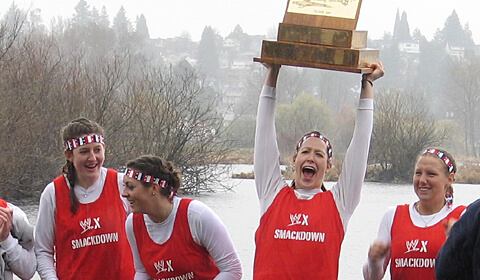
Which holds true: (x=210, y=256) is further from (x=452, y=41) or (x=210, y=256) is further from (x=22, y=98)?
(x=452, y=41)

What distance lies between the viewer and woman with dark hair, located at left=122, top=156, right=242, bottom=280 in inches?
159

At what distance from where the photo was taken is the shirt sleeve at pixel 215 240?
4.03 metres

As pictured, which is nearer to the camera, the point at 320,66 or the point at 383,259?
the point at 320,66

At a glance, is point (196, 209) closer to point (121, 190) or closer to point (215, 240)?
point (215, 240)

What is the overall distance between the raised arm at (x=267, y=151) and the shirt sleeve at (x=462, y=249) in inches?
55.6

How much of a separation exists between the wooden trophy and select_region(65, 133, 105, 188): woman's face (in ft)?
3.43

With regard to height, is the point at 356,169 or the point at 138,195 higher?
the point at 356,169

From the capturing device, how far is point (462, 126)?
44688 millimetres

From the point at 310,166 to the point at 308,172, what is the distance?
43 millimetres

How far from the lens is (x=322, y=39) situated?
3.92 m

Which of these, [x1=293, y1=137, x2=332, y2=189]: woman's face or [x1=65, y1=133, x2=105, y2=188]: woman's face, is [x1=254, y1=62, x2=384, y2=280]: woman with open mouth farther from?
[x1=65, y1=133, x2=105, y2=188]: woman's face

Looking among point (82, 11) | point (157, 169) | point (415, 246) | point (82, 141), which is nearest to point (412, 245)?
point (415, 246)

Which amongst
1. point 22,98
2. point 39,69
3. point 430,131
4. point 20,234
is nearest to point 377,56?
point 20,234

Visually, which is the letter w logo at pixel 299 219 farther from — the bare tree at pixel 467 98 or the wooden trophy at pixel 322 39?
the bare tree at pixel 467 98
